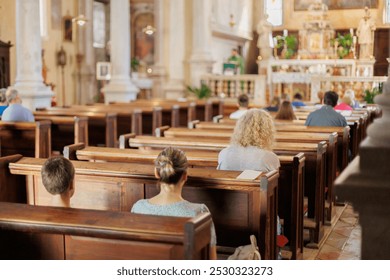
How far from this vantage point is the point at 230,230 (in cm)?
418

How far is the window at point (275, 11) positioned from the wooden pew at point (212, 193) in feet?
71.9

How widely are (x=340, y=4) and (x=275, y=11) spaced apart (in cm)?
263

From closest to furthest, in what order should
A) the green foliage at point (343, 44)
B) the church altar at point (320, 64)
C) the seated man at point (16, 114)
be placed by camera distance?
the seated man at point (16, 114)
the church altar at point (320, 64)
the green foliage at point (343, 44)

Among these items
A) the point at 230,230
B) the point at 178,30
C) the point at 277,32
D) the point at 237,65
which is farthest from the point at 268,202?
the point at 277,32

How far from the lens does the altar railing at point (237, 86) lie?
16844 millimetres

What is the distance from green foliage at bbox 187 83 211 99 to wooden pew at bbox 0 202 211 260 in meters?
14.2

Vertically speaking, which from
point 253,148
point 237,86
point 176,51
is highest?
point 176,51

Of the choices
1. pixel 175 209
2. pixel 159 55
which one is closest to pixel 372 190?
pixel 175 209

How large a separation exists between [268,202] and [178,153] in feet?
2.82

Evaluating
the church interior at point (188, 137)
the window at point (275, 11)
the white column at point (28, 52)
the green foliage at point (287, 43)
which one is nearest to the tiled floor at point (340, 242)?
the church interior at point (188, 137)

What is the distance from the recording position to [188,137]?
6.93 m

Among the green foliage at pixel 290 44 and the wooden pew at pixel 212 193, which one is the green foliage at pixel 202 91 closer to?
the green foliage at pixel 290 44

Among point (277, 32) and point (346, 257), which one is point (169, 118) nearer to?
point (346, 257)

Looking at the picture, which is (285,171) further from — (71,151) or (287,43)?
(287,43)
